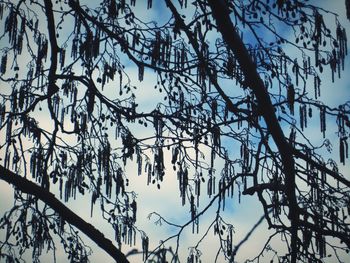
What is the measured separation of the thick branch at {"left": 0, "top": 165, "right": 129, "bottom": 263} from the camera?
266 centimetres

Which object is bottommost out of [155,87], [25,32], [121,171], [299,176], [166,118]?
[299,176]

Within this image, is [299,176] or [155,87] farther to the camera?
[155,87]

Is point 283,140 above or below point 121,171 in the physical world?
below

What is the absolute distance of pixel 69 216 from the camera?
106 inches

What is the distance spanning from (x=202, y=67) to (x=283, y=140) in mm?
1144

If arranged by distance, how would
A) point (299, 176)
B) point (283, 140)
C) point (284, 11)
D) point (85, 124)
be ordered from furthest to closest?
point (85, 124) < point (284, 11) < point (299, 176) < point (283, 140)

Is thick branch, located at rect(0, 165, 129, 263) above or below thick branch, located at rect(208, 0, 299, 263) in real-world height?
below

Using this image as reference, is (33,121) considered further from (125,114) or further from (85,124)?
(125,114)

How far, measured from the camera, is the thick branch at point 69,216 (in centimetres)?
266

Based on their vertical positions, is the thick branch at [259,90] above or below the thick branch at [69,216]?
above

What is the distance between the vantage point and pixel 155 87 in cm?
446

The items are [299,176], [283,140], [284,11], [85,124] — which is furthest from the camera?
[85,124]

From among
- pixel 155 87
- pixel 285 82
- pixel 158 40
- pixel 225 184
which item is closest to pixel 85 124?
pixel 155 87

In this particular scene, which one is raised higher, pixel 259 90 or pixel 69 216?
pixel 259 90
